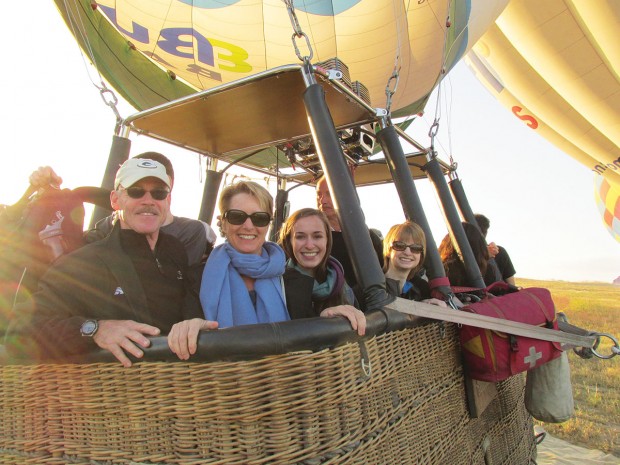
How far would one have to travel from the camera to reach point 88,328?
3.57 feet

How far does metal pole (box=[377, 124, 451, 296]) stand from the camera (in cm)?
224

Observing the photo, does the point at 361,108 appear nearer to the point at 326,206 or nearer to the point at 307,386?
the point at 326,206

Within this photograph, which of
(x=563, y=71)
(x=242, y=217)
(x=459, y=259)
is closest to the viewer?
(x=242, y=217)

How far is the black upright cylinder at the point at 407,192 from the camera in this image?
224cm

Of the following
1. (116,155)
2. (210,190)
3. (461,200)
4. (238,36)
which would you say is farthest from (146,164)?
(461,200)

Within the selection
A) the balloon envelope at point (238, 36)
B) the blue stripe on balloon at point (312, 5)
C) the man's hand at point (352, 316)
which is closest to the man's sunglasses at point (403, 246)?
the man's hand at point (352, 316)

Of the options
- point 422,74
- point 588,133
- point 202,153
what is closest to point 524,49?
point 588,133

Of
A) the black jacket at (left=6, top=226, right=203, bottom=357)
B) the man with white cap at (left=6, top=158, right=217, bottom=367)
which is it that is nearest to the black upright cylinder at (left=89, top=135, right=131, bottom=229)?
the man with white cap at (left=6, top=158, right=217, bottom=367)

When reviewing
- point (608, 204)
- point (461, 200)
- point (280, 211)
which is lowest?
point (461, 200)

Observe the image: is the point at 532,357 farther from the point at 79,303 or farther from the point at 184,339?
the point at 79,303

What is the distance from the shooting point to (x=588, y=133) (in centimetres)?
1004

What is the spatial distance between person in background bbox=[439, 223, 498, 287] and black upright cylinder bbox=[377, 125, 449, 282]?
680 mm

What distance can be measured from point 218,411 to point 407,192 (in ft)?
5.40

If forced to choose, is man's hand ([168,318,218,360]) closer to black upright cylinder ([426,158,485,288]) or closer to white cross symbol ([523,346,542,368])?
white cross symbol ([523,346,542,368])
